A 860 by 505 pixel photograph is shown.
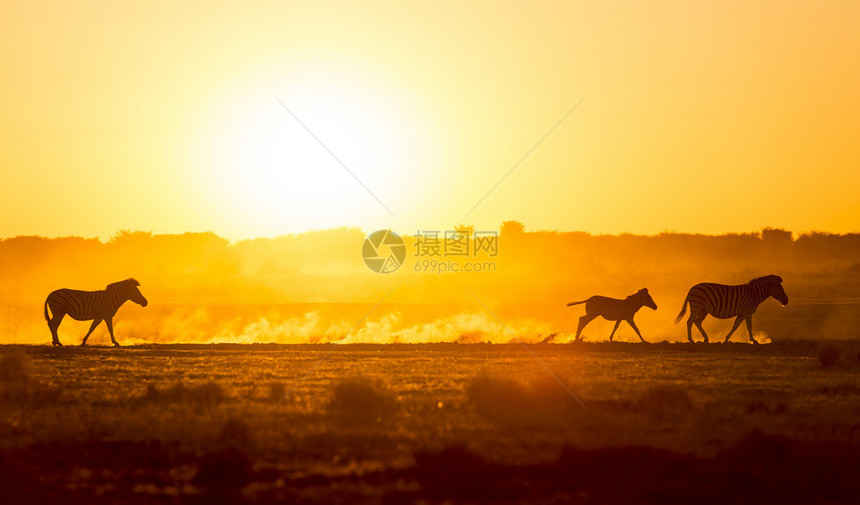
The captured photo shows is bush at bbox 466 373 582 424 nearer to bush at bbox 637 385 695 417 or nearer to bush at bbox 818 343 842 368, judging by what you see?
bush at bbox 637 385 695 417

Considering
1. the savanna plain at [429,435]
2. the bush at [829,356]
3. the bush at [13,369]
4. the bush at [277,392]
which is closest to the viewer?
the savanna plain at [429,435]

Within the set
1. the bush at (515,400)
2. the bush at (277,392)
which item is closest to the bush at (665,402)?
the bush at (515,400)

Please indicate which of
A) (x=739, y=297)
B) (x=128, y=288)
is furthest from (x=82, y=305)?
(x=739, y=297)

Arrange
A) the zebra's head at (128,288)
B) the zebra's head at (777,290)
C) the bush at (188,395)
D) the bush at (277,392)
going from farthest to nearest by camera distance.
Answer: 1. the zebra's head at (128,288)
2. the zebra's head at (777,290)
3. the bush at (277,392)
4. the bush at (188,395)

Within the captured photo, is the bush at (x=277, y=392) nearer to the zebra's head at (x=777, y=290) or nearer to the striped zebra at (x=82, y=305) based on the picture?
the striped zebra at (x=82, y=305)

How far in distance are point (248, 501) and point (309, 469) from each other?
5.07 ft

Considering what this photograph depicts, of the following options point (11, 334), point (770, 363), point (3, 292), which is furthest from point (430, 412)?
point (3, 292)

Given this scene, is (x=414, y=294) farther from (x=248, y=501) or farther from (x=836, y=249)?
(x=248, y=501)

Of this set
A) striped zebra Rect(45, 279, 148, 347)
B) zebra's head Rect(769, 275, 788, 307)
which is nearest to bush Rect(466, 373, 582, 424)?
zebra's head Rect(769, 275, 788, 307)

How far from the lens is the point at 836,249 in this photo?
370 feet

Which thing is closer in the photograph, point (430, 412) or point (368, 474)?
point (368, 474)

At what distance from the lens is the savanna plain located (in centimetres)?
1159

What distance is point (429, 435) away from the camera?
14625mm

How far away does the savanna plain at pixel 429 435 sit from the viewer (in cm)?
1159
